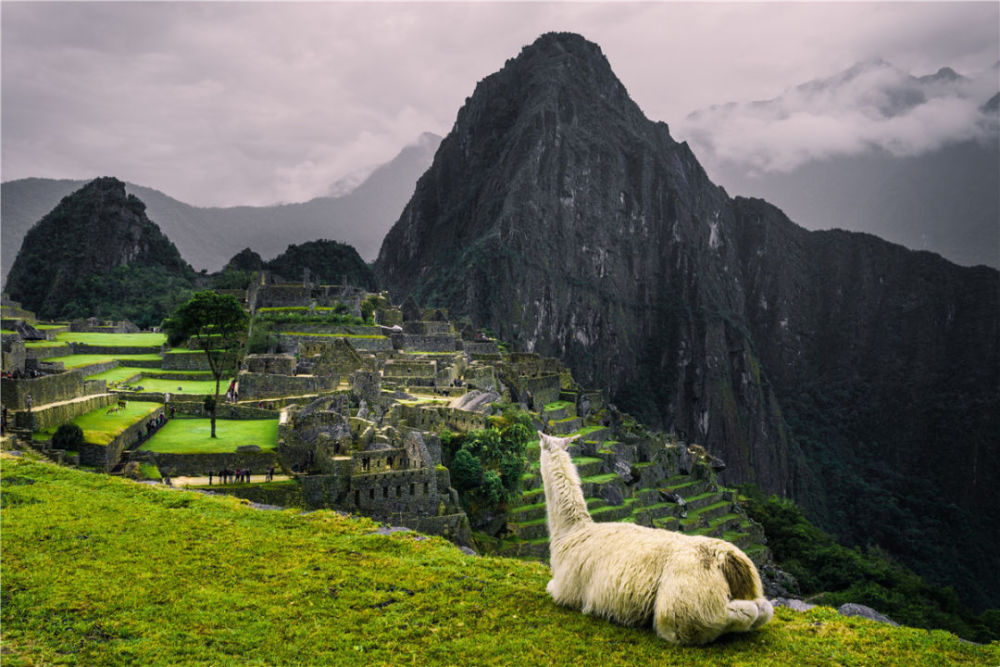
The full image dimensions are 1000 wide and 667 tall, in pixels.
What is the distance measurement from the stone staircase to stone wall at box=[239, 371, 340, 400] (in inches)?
300

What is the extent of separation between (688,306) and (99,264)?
12783 centimetres

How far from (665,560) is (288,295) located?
3621cm

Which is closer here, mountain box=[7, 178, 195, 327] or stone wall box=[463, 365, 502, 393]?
stone wall box=[463, 365, 502, 393]

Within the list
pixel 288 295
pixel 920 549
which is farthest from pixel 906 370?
pixel 288 295

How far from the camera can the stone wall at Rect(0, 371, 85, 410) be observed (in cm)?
1534

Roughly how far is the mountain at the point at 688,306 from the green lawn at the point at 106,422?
289ft

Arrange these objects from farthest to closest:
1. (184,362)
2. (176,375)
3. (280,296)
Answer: (280,296) < (184,362) < (176,375)

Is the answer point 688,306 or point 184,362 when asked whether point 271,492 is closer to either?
point 184,362

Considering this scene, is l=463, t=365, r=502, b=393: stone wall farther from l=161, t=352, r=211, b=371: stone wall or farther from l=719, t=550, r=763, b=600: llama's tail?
l=719, t=550, r=763, b=600: llama's tail

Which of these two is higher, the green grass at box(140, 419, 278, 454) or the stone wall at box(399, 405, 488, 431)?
the stone wall at box(399, 405, 488, 431)

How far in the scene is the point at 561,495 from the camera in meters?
7.07

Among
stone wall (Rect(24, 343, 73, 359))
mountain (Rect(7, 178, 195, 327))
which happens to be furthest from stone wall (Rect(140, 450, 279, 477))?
mountain (Rect(7, 178, 195, 327))

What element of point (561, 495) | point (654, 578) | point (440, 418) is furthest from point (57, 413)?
point (654, 578)

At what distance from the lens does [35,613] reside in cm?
659
